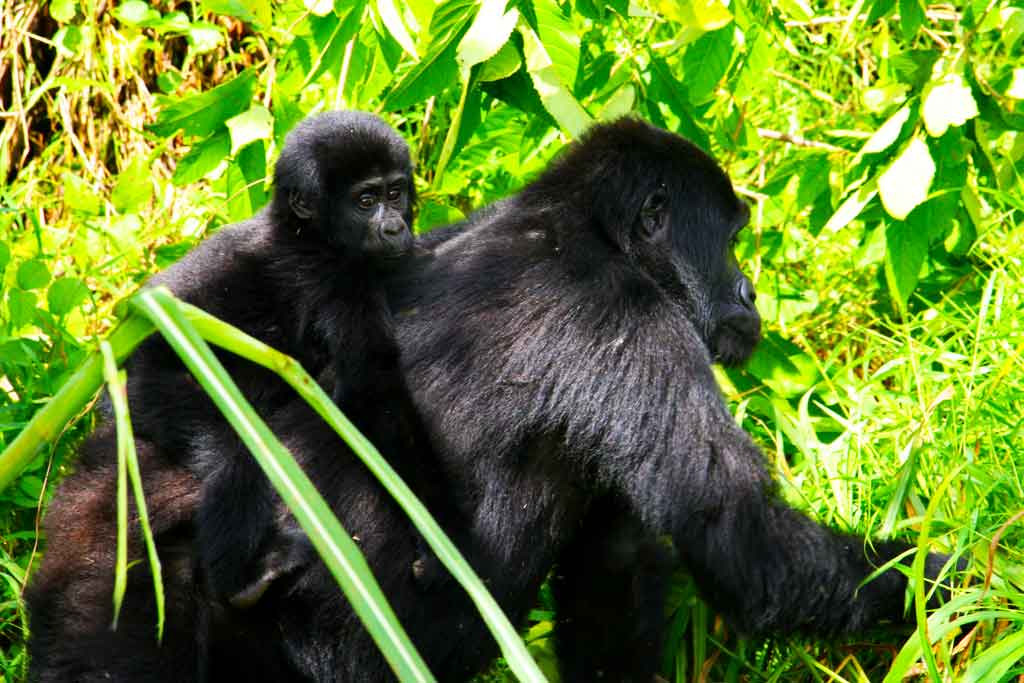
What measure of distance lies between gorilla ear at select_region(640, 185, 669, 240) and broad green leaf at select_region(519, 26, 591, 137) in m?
0.31

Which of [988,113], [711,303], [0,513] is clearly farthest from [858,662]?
[0,513]

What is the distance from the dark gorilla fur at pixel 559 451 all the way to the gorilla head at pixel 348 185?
166 millimetres

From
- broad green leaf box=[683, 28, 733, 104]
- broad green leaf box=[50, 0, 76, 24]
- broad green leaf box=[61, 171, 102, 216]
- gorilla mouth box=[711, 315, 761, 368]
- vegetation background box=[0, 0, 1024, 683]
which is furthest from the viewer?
broad green leaf box=[50, 0, 76, 24]

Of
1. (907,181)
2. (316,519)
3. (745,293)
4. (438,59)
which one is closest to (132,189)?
(438,59)

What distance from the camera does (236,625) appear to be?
351 cm

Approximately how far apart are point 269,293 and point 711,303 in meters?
1.30

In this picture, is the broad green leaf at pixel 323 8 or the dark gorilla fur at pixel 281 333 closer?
the dark gorilla fur at pixel 281 333

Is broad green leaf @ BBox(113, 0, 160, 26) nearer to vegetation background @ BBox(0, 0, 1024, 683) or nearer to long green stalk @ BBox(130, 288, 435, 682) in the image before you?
vegetation background @ BBox(0, 0, 1024, 683)

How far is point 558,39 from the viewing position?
12.0ft

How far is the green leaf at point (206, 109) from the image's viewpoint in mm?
4617

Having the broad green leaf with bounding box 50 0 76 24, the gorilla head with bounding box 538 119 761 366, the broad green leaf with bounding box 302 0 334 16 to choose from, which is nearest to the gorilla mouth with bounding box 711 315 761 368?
the gorilla head with bounding box 538 119 761 366

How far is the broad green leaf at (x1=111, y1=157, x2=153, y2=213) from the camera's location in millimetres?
5488

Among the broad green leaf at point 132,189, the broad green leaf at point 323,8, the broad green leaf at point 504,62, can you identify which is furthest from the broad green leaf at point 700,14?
the broad green leaf at point 132,189

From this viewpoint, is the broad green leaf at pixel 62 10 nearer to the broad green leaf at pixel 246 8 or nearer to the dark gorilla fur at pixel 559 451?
the broad green leaf at pixel 246 8
